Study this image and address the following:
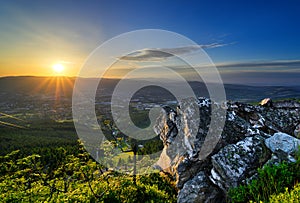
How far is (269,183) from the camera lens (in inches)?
252

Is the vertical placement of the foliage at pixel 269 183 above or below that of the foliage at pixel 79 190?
above

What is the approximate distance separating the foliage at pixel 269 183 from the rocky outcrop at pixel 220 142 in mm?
698

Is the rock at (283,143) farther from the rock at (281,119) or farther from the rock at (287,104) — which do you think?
the rock at (287,104)

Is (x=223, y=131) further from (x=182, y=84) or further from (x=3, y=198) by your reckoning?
(x=3, y=198)

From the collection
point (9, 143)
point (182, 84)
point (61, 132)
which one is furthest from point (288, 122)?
point (61, 132)

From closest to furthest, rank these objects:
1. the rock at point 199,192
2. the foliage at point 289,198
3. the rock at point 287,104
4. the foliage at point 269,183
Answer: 1. the foliage at point 289,198
2. the foliage at point 269,183
3. the rock at point 199,192
4. the rock at point 287,104

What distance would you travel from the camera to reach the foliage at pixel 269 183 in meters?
6.14

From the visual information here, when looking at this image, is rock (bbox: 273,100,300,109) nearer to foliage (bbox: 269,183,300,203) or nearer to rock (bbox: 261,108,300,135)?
rock (bbox: 261,108,300,135)

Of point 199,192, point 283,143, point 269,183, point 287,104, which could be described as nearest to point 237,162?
point 269,183

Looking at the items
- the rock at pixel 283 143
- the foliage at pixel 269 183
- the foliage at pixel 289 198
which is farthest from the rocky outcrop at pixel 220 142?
the foliage at pixel 289 198

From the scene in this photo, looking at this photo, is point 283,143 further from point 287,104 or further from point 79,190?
point 79,190

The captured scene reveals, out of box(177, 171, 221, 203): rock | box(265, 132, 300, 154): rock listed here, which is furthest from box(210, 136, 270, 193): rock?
box(177, 171, 221, 203): rock

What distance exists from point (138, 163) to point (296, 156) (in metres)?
11.4

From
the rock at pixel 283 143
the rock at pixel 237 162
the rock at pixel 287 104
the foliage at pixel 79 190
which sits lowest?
the foliage at pixel 79 190
